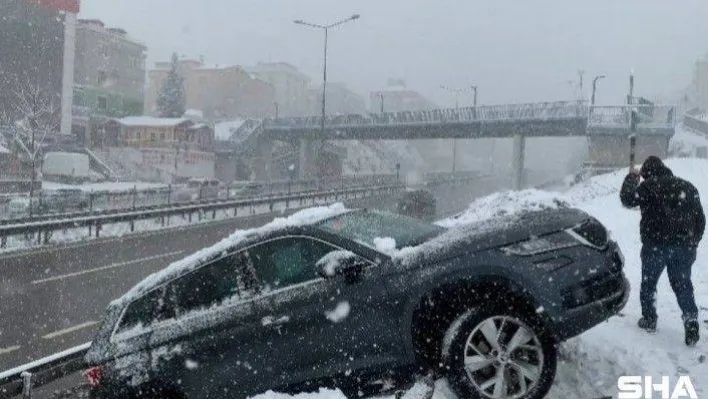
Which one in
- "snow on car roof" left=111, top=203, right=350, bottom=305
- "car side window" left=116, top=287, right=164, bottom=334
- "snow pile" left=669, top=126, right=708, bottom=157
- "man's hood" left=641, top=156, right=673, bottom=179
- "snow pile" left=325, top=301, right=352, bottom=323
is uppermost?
"snow pile" left=669, top=126, right=708, bottom=157

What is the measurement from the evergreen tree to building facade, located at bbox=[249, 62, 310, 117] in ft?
187

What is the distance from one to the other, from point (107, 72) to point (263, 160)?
66.6ft

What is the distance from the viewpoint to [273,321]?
4.91 m

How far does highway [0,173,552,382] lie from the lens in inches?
405

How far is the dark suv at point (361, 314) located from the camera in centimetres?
481

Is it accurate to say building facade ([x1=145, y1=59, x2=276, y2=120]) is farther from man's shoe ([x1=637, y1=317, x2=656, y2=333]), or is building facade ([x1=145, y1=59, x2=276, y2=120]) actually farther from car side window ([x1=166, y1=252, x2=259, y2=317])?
car side window ([x1=166, y1=252, x2=259, y2=317])

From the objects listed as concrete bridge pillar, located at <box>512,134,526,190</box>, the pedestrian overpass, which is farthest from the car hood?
concrete bridge pillar, located at <box>512,134,526,190</box>

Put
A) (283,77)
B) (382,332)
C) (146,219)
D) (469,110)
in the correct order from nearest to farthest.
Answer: (382,332)
(146,219)
(469,110)
(283,77)

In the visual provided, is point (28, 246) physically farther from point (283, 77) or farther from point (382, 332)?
point (283, 77)

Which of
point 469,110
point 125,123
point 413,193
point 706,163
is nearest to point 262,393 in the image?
point 413,193

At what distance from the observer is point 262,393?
4902 millimetres

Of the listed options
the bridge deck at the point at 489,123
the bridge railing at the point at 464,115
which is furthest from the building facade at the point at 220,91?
the bridge railing at the point at 464,115

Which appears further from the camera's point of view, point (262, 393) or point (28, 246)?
point (28, 246)

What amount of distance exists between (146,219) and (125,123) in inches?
1788
